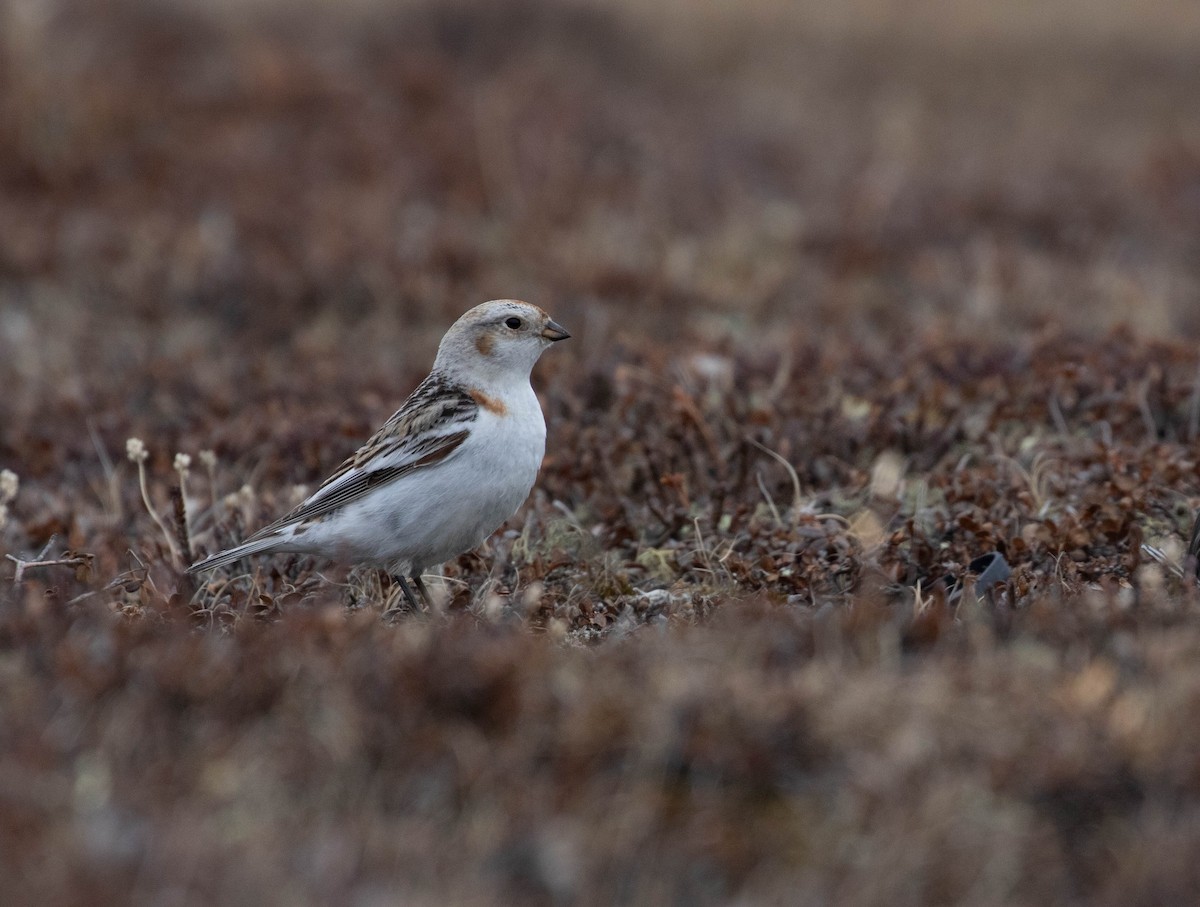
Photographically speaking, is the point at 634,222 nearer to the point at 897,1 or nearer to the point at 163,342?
the point at 163,342

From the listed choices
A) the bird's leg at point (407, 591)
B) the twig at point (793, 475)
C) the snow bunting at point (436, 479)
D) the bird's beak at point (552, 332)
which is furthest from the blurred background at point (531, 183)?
the bird's leg at point (407, 591)

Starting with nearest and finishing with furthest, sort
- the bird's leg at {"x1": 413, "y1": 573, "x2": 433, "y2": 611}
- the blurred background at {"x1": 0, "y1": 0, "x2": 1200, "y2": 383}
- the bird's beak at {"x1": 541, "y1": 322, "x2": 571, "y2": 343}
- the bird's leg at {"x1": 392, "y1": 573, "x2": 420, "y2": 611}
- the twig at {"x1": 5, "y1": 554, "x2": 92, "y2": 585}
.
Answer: the twig at {"x1": 5, "y1": 554, "x2": 92, "y2": 585} < the bird's leg at {"x1": 392, "y1": 573, "x2": 420, "y2": 611} < the bird's leg at {"x1": 413, "y1": 573, "x2": 433, "y2": 611} < the bird's beak at {"x1": 541, "y1": 322, "x2": 571, "y2": 343} < the blurred background at {"x1": 0, "y1": 0, "x2": 1200, "y2": 383}

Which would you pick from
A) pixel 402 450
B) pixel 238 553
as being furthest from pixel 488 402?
pixel 238 553

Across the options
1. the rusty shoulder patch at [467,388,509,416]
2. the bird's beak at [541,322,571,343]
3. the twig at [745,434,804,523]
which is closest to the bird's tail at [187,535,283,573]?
the rusty shoulder patch at [467,388,509,416]

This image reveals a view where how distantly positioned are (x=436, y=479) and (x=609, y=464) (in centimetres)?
142

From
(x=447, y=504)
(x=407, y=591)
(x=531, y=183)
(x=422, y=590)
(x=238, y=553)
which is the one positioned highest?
(x=447, y=504)

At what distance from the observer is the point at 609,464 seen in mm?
6570

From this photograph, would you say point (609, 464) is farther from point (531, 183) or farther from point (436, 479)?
point (531, 183)

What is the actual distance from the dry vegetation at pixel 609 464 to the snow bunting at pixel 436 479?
0.22 metres

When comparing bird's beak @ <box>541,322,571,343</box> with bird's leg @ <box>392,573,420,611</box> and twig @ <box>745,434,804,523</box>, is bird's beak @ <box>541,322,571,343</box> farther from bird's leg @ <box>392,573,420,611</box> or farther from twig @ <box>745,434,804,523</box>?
bird's leg @ <box>392,573,420,611</box>

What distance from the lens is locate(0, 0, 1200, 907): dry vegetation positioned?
3.33 m

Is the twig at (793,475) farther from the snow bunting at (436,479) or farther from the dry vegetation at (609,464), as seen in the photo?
the snow bunting at (436,479)

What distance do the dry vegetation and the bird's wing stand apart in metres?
0.32

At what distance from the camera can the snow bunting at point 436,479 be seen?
525 cm
